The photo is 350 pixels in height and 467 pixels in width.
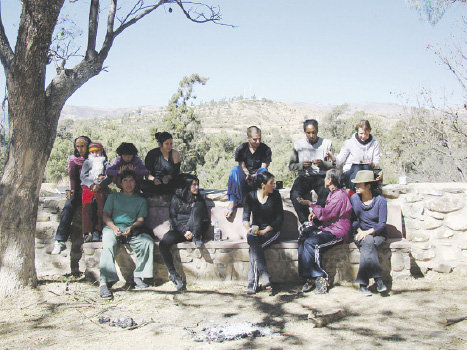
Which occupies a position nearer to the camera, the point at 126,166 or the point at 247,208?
the point at 247,208

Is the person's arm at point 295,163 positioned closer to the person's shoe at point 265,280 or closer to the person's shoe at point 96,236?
the person's shoe at point 265,280

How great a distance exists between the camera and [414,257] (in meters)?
5.13

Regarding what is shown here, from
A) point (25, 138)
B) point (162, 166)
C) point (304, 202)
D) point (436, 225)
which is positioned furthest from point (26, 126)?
point (436, 225)

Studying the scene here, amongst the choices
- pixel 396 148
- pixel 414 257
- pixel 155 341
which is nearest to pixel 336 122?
pixel 396 148

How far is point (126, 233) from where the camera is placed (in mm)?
5035

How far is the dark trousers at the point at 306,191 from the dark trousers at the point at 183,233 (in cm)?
113

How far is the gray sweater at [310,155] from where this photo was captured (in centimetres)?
516

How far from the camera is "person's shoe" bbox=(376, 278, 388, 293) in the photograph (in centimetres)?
441

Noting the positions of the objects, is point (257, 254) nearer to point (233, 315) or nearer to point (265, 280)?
point (265, 280)

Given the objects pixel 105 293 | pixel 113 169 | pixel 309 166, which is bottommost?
pixel 105 293

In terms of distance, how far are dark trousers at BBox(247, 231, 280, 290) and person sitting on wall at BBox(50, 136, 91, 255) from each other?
2.34 meters

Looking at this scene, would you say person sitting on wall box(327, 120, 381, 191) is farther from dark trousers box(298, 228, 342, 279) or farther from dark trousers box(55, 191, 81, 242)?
dark trousers box(55, 191, 81, 242)

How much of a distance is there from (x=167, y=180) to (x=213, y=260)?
1.15 metres

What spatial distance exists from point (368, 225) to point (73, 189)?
12.0 feet
